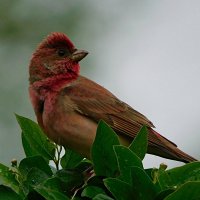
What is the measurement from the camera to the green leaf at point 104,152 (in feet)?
12.3

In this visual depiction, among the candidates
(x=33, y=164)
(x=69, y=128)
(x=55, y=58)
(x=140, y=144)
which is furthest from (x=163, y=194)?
(x=55, y=58)

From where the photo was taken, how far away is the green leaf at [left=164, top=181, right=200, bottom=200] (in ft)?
10.8

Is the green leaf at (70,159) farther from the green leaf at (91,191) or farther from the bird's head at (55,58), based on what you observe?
the bird's head at (55,58)

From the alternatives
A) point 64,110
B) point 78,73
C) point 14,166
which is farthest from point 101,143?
point 78,73

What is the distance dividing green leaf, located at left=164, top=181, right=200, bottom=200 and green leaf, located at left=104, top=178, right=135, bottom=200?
22 centimetres

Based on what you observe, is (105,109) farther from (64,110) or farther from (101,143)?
(101,143)

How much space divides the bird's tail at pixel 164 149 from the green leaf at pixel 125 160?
6.78 ft

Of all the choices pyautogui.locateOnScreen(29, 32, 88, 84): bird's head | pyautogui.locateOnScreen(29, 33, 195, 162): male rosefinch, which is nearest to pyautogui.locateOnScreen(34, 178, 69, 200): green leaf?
pyautogui.locateOnScreen(29, 33, 195, 162): male rosefinch

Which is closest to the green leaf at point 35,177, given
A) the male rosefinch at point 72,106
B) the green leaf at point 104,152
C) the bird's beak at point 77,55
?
the green leaf at point 104,152

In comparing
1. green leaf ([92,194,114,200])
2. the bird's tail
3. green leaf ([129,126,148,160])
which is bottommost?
green leaf ([92,194,114,200])

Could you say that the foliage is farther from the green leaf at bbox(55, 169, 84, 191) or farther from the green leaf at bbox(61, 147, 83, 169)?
the green leaf at bbox(61, 147, 83, 169)

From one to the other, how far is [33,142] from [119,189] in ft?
4.03

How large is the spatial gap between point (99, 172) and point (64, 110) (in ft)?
6.96

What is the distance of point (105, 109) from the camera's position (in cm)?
614
